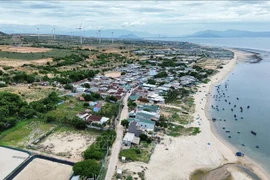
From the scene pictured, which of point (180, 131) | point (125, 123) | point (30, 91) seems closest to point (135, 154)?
point (125, 123)

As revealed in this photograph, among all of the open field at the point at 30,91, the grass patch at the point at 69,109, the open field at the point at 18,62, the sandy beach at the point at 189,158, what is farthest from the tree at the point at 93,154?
the open field at the point at 18,62

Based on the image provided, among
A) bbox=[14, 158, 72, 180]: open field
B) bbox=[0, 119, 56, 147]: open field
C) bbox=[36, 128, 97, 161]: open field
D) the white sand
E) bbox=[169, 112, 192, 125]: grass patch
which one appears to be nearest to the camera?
bbox=[14, 158, 72, 180]: open field

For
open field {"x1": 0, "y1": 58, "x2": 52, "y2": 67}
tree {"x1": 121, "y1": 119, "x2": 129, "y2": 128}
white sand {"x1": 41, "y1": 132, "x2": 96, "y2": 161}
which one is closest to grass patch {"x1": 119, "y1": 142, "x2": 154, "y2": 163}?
tree {"x1": 121, "y1": 119, "x2": 129, "y2": 128}

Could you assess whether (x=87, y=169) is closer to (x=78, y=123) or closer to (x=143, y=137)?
(x=143, y=137)

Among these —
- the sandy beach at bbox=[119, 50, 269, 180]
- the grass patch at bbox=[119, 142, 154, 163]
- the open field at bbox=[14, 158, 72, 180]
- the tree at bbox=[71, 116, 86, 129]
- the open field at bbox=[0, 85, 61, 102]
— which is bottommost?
the sandy beach at bbox=[119, 50, 269, 180]

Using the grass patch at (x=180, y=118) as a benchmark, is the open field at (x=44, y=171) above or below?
below

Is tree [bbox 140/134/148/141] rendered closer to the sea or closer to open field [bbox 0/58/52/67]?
the sea

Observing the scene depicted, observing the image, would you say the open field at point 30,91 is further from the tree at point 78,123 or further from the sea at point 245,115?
the sea at point 245,115
